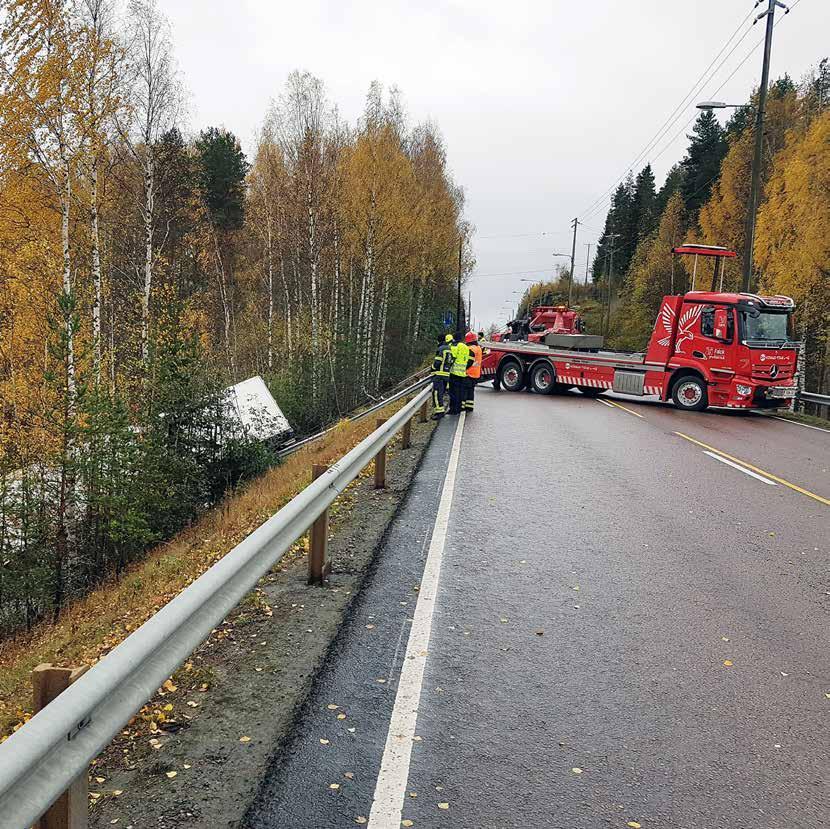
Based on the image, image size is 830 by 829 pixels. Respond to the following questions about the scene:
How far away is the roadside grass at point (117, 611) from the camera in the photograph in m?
4.71

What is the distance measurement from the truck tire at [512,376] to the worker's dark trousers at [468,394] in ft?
25.1

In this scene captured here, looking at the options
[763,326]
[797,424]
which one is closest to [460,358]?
[763,326]

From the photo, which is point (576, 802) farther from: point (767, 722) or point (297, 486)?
point (297, 486)

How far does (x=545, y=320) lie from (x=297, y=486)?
25422 mm

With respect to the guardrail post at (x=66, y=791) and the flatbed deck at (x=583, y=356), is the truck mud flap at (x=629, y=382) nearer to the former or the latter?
the flatbed deck at (x=583, y=356)

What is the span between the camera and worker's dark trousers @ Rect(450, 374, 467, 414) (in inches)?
647

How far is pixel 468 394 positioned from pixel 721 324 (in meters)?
7.15

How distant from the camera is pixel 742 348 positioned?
18328 mm

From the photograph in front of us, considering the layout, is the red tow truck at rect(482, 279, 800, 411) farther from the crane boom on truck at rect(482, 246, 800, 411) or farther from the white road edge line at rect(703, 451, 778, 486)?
the white road edge line at rect(703, 451, 778, 486)

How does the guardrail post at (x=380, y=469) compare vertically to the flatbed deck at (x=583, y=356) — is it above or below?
below

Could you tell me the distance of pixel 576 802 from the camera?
289 centimetres

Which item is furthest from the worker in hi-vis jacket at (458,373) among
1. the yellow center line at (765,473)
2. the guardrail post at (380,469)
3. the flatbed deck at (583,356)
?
the guardrail post at (380,469)

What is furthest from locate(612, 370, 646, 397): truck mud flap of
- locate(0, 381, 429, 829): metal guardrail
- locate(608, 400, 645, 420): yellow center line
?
locate(0, 381, 429, 829): metal guardrail

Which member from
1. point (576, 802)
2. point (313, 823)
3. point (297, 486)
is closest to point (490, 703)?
point (576, 802)
